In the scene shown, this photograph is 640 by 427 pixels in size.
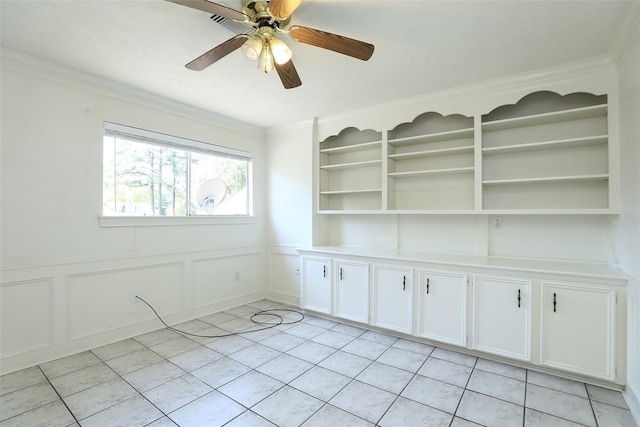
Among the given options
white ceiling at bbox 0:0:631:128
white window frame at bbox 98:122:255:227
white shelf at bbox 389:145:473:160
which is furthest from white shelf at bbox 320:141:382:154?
white window frame at bbox 98:122:255:227

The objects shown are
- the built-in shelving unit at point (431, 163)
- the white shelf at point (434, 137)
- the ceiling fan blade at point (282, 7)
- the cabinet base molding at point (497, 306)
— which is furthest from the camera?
the built-in shelving unit at point (431, 163)

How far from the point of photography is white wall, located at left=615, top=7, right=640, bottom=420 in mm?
1933

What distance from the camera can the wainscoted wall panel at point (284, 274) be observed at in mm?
4242

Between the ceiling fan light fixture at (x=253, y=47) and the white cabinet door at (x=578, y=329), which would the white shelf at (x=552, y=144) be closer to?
the white cabinet door at (x=578, y=329)

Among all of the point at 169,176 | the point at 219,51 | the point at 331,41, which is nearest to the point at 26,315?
the point at 169,176

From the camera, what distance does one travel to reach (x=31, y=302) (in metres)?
2.51

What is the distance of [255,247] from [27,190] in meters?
2.54

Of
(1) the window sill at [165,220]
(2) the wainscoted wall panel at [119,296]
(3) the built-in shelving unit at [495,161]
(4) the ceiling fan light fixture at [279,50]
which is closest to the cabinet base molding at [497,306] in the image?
(3) the built-in shelving unit at [495,161]

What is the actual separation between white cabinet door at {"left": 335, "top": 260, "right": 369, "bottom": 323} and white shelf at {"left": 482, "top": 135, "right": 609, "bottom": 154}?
1.74m

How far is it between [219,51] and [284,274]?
3093mm

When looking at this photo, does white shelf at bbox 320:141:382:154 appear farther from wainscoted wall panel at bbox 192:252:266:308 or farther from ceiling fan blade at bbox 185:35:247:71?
ceiling fan blade at bbox 185:35:247:71

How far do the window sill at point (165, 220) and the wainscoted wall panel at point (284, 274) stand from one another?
0.64m

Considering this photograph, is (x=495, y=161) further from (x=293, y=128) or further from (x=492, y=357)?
(x=293, y=128)

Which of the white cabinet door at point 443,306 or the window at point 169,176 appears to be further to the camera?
the window at point 169,176
